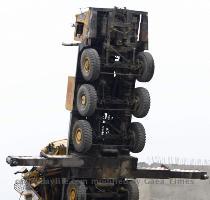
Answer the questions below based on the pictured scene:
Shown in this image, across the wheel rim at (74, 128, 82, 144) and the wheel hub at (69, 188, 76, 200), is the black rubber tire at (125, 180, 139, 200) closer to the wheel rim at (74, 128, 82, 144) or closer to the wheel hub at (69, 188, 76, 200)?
Answer: the wheel hub at (69, 188, 76, 200)

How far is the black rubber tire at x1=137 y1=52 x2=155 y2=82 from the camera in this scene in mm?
16219

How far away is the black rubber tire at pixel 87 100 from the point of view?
15.7m

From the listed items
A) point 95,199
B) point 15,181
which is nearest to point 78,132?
point 95,199

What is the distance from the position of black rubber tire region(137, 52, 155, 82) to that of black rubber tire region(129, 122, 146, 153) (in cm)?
126

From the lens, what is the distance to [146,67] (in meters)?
16.2

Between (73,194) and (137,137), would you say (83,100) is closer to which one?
(137,137)

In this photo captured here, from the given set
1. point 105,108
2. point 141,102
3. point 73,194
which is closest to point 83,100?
point 105,108

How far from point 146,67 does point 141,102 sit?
0.93 metres

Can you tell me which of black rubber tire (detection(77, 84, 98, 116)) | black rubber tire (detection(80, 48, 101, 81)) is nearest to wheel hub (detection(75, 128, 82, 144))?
black rubber tire (detection(77, 84, 98, 116))

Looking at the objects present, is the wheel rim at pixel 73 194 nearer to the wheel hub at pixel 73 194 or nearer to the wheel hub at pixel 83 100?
the wheel hub at pixel 73 194

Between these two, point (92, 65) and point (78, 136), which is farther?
point (78, 136)

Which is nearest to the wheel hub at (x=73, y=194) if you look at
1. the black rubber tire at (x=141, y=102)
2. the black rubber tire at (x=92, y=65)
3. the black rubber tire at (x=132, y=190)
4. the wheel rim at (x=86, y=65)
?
the black rubber tire at (x=132, y=190)

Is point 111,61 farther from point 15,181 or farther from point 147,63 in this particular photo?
point 15,181

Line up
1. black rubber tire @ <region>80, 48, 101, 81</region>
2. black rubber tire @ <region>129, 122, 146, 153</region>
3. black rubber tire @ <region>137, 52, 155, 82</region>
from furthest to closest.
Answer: black rubber tire @ <region>129, 122, 146, 153</region> → black rubber tire @ <region>137, 52, 155, 82</region> → black rubber tire @ <region>80, 48, 101, 81</region>
